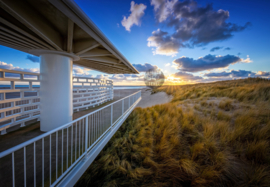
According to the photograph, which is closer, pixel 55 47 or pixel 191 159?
pixel 55 47

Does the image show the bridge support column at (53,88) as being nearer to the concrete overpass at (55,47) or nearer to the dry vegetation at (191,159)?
the concrete overpass at (55,47)

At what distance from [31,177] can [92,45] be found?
3.50m

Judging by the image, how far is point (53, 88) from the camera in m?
3.65

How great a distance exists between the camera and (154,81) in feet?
78.8

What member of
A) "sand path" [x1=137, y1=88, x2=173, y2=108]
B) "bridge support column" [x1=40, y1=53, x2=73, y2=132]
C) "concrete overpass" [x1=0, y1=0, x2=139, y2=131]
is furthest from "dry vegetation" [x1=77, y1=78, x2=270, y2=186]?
"sand path" [x1=137, y1=88, x2=173, y2=108]

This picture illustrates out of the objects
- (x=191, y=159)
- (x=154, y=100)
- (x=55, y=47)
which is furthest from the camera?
(x=154, y=100)

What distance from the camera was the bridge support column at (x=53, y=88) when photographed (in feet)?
11.9

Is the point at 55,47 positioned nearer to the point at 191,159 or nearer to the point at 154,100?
the point at 191,159

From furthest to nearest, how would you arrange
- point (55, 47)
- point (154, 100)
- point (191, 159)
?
1. point (154, 100)
2. point (191, 159)
3. point (55, 47)

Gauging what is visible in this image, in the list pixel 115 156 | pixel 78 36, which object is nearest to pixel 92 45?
pixel 78 36

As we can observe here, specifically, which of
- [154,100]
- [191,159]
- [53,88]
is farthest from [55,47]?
[154,100]

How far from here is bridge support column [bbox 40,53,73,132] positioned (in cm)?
362

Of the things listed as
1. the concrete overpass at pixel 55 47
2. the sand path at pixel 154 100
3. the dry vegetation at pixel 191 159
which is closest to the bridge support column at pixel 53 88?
the concrete overpass at pixel 55 47

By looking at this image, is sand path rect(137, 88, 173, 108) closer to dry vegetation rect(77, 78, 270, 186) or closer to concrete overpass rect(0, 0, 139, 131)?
dry vegetation rect(77, 78, 270, 186)
